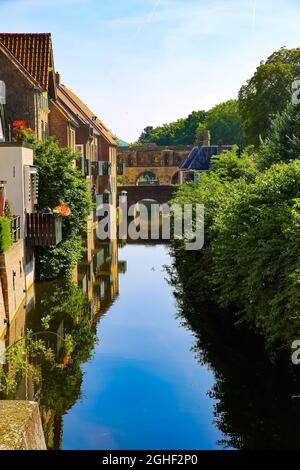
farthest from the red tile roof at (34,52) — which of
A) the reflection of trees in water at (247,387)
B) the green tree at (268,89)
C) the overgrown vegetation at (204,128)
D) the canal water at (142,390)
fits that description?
the overgrown vegetation at (204,128)

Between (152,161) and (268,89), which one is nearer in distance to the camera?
(268,89)

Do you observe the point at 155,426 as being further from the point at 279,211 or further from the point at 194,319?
the point at 194,319

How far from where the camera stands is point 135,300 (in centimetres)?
2750

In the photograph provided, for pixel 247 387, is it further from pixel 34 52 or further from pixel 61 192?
pixel 34 52

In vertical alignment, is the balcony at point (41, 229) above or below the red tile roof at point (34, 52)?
below

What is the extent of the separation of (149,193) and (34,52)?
1516 inches

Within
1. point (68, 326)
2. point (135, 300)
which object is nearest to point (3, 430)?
point (68, 326)

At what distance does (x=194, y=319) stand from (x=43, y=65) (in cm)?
1983

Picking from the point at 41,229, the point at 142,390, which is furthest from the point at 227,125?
the point at 142,390

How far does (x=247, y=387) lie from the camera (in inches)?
642

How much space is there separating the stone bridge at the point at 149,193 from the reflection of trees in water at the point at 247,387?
51250mm

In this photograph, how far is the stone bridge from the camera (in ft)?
243

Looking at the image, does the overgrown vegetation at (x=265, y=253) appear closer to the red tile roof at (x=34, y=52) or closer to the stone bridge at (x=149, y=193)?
the red tile roof at (x=34, y=52)

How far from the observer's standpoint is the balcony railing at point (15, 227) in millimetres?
23237
